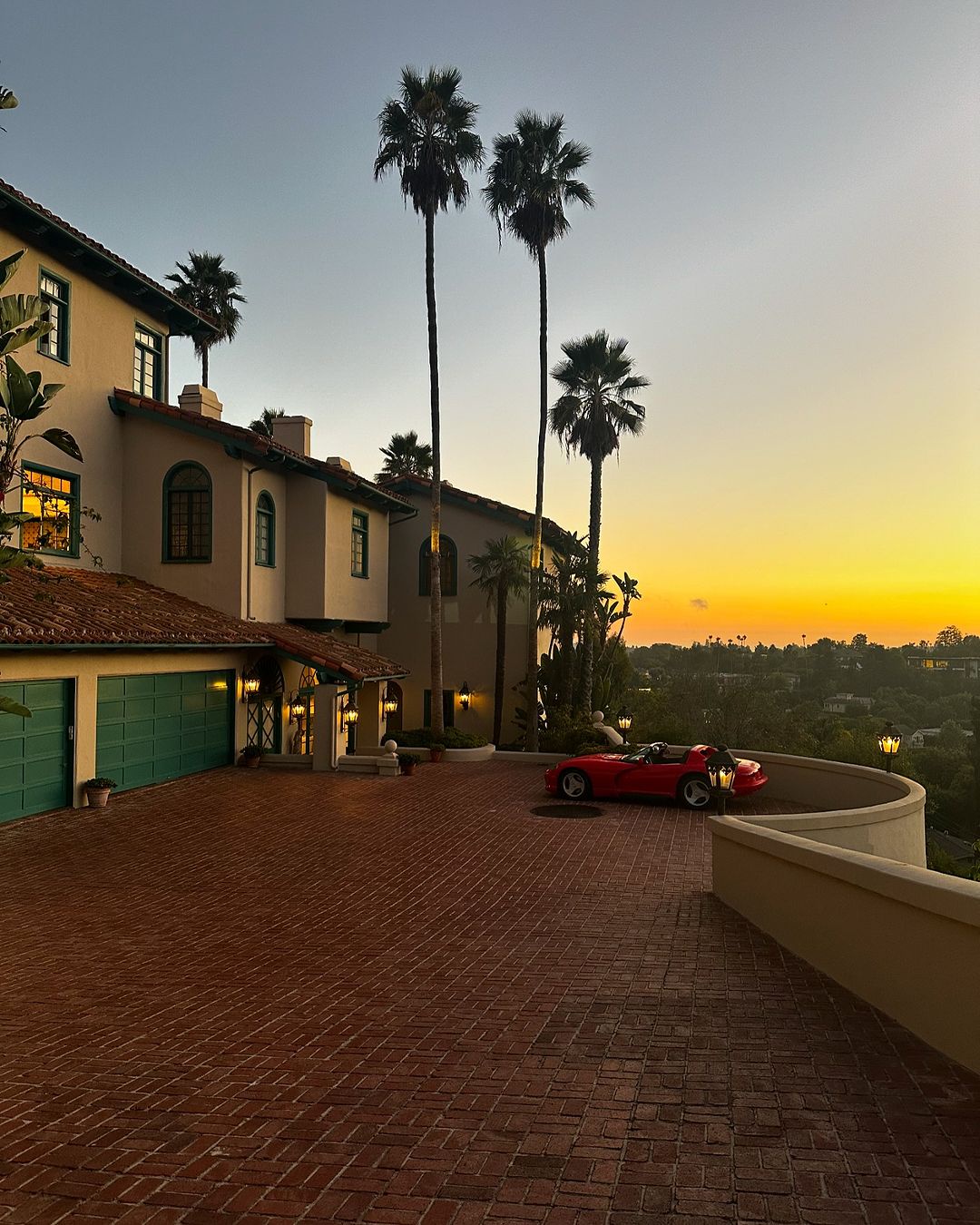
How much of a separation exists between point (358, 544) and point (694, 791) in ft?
46.2

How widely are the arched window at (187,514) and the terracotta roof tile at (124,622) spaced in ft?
3.65

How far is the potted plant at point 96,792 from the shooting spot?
14359 mm

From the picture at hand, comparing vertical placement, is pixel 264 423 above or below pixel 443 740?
above

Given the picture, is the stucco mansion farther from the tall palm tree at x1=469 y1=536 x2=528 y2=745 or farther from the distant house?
the distant house

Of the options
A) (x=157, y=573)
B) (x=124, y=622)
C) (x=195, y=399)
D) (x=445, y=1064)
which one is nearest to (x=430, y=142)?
(x=195, y=399)

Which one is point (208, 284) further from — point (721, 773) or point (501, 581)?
point (721, 773)

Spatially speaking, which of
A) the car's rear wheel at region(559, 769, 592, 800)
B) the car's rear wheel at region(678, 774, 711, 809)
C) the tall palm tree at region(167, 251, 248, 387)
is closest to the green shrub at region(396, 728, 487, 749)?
the car's rear wheel at region(559, 769, 592, 800)

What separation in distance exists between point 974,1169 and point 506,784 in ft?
48.5

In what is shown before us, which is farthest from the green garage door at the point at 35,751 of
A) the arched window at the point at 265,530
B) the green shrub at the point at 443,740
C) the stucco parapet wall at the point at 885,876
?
the stucco parapet wall at the point at 885,876

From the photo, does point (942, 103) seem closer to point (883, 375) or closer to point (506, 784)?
point (883, 375)

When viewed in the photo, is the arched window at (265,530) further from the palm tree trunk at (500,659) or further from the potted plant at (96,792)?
the palm tree trunk at (500,659)

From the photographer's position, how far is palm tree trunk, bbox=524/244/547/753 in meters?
25.9

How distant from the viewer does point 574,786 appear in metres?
16.4

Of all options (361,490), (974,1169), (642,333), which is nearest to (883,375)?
(642,333)
